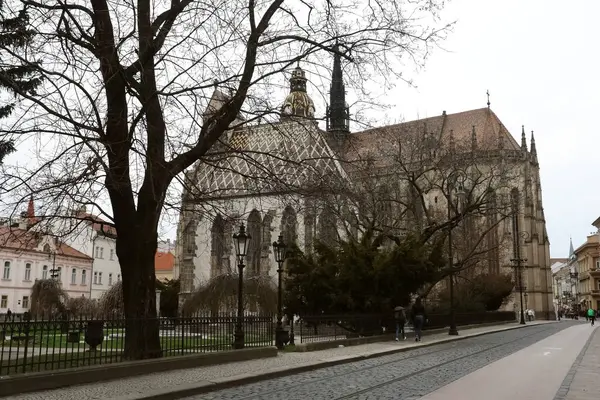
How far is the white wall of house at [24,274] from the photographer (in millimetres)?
57878

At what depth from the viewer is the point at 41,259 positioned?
6212 cm

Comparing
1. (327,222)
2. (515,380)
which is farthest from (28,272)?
(515,380)

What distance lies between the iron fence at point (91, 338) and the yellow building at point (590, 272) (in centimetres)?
8910

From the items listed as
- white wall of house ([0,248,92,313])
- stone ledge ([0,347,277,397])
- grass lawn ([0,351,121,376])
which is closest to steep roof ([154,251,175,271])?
white wall of house ([0,248,92,313])

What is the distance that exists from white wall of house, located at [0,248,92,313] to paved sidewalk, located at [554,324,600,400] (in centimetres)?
4953

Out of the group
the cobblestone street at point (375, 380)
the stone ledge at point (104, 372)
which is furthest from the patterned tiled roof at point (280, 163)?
the cobblestone street at point (375, 380)

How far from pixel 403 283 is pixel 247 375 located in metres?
13.3

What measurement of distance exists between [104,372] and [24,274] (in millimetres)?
55622

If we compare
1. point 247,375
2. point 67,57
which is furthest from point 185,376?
point 67,57

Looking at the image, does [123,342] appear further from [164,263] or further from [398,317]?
[164,263]

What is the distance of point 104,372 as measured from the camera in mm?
10594

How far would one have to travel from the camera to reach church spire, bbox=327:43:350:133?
13228 mm

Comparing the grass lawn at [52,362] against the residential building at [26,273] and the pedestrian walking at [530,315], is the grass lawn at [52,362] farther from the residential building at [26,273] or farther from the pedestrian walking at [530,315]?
the pedestrian walking at [530,315]

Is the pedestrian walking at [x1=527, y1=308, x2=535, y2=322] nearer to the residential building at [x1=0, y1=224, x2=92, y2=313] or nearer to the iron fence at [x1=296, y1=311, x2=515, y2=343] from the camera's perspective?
the iron fence at [x1=296, y1=311, x2=515, y2=343]
